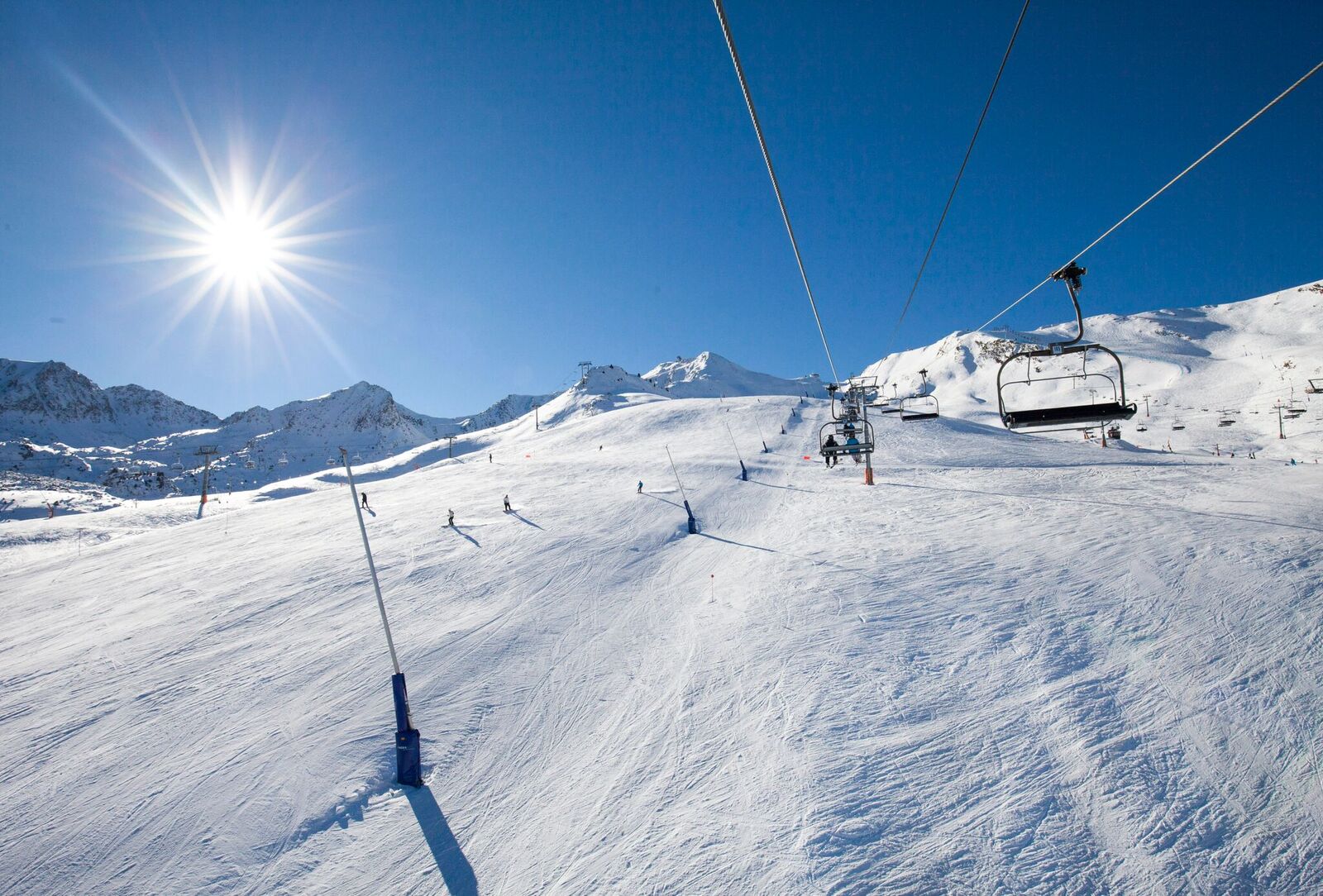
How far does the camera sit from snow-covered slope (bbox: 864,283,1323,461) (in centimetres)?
5819

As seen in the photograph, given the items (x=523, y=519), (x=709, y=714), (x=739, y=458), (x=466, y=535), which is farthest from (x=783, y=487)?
(x=709, y=714)

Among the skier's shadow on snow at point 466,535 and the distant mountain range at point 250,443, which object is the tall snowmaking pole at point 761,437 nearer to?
the skier's shadow on snow at point 466,535

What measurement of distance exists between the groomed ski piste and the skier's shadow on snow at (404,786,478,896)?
3cm

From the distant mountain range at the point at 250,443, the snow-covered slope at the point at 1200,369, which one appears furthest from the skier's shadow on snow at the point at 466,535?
the distant mountain range at the point at 250,443

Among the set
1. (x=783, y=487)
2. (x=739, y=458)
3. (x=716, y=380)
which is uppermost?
(x=716, y=380)

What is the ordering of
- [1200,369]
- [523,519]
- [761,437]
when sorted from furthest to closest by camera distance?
[1200,369]
[761,437]
[523,519]

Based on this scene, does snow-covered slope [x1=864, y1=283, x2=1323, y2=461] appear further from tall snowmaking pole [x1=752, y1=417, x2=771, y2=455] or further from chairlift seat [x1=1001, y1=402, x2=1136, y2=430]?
chairlift seat [x1=1001, y1=402, x2=1136, y2=430]

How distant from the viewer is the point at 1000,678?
6.96m

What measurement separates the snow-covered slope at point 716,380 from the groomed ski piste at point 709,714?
119 metres

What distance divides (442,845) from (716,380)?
495 ft

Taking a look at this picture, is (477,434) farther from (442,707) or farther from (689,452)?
(442,707)

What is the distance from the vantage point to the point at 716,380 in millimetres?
152750

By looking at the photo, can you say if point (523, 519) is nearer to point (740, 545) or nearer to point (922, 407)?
point (740, 545)

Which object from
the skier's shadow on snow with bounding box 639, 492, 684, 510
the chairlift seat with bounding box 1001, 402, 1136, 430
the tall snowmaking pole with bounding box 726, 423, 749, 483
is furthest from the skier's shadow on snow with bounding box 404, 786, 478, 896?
the tall snowmaking pole with bounding box 726, 423, 749, 483
